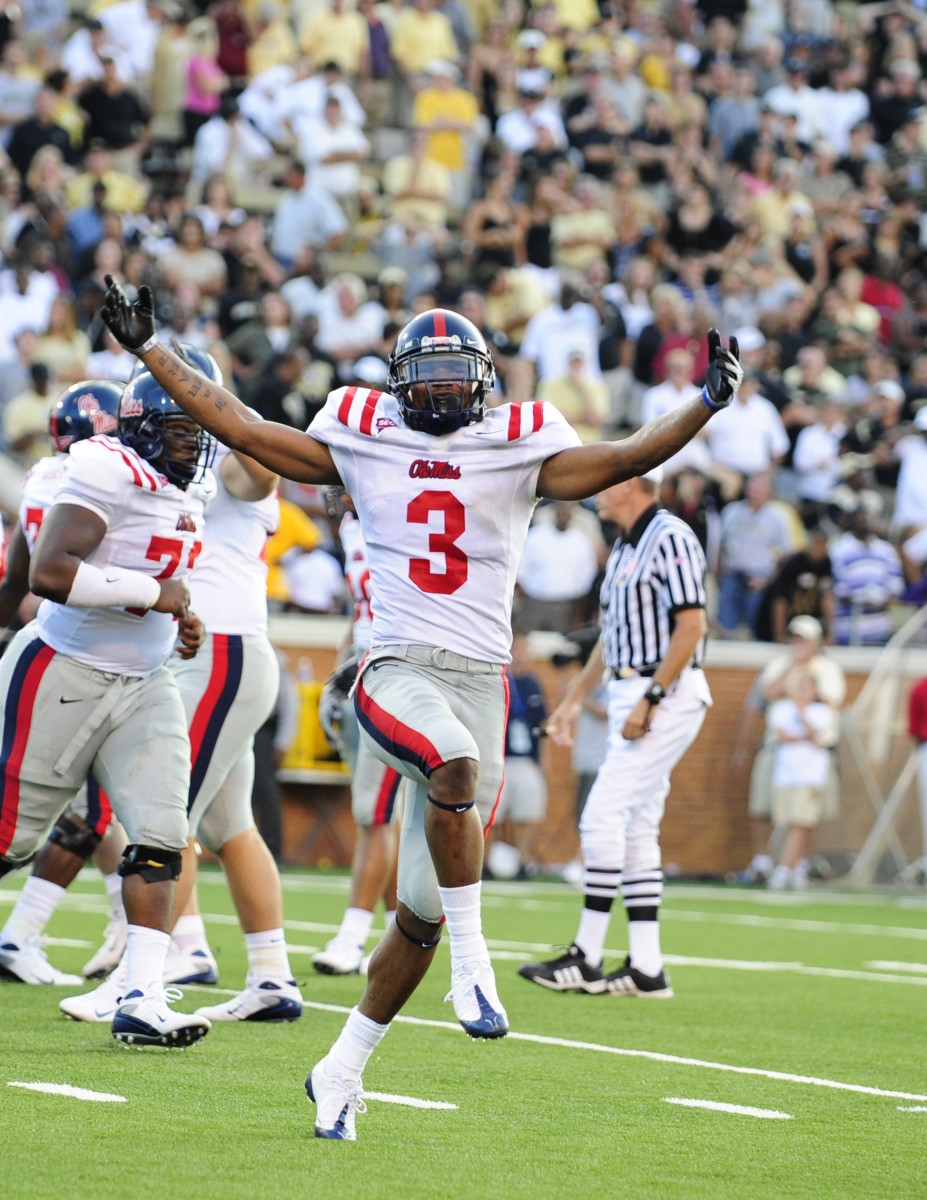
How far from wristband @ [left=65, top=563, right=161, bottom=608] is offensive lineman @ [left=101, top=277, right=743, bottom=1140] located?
85 cm

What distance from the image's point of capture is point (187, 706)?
20.2 feet

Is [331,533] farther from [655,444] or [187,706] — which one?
[655,444]

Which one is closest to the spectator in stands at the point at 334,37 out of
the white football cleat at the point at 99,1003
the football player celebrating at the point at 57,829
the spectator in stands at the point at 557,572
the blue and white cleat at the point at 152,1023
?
the spectator in stands at the point at 557,572

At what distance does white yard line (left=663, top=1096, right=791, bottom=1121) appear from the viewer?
482 centimetres

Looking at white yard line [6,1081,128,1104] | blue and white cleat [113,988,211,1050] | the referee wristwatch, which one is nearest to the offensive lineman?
white yard line [6,1081,128,1104]

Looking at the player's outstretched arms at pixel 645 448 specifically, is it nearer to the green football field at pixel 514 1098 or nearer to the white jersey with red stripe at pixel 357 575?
the green football field at pixel 514 1098

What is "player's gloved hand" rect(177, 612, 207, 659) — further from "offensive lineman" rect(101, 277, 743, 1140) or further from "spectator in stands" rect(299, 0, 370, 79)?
"spectator in stands" rect(299, 0, 370, 79)

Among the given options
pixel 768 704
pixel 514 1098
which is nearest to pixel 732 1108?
pixel 514 1098

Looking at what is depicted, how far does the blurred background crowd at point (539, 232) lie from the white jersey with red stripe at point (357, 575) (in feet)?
Result: 14.2

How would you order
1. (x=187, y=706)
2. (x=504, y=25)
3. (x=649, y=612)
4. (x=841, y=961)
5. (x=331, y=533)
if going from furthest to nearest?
(x=504, y=25) < (x=331, y=533) < (x=841, y=961) < (x=649, y=612) < (x=187, y=706)

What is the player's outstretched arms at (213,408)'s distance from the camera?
14.4 ft

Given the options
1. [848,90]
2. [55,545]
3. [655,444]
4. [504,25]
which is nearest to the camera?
[655,444]

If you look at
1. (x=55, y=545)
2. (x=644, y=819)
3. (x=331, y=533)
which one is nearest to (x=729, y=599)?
(x=331, y=533)

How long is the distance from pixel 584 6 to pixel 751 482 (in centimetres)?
765
